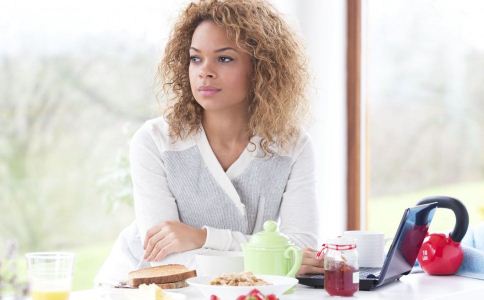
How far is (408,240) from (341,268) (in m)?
0.30

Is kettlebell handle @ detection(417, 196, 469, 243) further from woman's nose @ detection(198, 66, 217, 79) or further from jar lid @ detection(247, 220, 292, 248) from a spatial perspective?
woman's nose @ detection(198, 66, 217, 79)

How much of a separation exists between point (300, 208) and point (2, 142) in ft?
5.94

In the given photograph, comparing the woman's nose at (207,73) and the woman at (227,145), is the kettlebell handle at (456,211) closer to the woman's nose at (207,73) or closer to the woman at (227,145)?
the woman at (227,145)

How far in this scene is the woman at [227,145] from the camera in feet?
8.93

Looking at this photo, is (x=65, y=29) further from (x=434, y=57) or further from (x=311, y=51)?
(x=434, y=57)

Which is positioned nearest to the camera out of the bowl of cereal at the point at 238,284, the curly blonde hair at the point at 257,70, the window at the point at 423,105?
the bowl of cereal at the point at 238,284

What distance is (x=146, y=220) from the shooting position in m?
2.67

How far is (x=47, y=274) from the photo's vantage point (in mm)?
1793

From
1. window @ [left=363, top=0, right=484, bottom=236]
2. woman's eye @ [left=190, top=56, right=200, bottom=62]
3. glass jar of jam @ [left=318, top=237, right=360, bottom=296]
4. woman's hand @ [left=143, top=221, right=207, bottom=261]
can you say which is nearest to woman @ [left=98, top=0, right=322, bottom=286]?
woman's eye @ [left=190, top=56, right=200, bottom=62]

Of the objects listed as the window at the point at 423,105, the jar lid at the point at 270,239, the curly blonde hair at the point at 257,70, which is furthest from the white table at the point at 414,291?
the window at the point at 423,105

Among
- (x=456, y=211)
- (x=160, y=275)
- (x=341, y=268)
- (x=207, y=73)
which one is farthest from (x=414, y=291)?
(x=207, y=73)

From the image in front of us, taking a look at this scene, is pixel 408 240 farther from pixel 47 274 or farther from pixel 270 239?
pixel 47 274

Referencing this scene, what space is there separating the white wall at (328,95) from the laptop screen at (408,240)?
2211 mm

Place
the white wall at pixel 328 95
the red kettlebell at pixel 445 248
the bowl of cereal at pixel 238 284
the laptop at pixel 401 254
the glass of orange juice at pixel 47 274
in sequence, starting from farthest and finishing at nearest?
1. the white wall at pixel 328 95
2. the red kettlebell at pixel 445 248
3. the laptop at pixel 401 254
4. the bowl of cereal at pixel 238 284
5. the glass of orange juice at pixel 47 274
